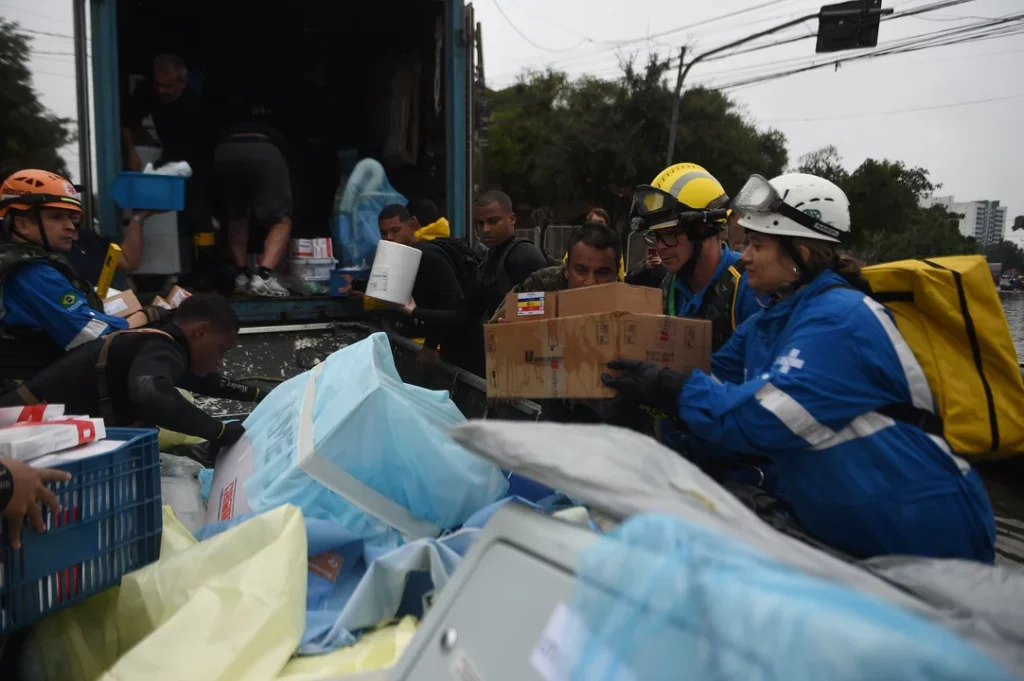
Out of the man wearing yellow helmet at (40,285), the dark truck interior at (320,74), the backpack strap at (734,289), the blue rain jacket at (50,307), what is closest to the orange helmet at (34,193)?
the man wearing yellow helmet at (40,285)

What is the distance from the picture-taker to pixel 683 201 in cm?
299

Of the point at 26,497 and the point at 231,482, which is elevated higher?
the point at 26,497

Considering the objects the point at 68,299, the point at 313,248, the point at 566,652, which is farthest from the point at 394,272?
the point at 566,652

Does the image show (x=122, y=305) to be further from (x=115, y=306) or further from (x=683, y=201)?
(x=683, y=201)

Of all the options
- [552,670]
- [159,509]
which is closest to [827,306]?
[552,670]

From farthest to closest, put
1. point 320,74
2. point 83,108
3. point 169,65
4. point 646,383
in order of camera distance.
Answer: point 320,74 < point 169,65 < point 83,108 < point 646,383

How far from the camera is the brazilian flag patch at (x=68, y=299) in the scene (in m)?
3.30

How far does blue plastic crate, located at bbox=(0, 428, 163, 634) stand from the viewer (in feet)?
5.58

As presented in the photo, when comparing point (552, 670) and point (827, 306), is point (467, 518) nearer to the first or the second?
point (827, 306)

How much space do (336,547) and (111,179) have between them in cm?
365

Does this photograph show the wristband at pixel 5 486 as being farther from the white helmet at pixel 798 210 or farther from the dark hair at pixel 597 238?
the dark hair at pixel 597 238

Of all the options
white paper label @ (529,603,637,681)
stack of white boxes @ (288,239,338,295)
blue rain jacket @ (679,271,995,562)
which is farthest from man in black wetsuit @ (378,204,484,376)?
white paper label @ (529,603,637,681)

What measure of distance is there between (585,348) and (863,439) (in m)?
0.92

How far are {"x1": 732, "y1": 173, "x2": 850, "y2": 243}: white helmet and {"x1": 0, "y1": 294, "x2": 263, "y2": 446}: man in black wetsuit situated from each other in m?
1.94
